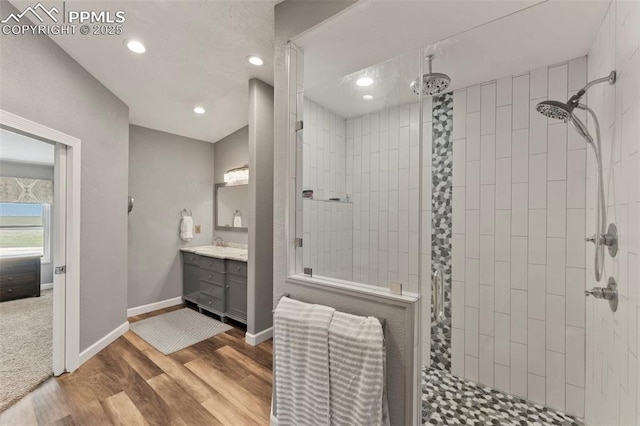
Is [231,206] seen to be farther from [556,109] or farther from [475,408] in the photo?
[556,109]

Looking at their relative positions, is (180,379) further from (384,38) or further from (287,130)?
(384,38)

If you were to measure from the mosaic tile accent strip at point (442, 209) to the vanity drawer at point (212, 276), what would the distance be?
246 cm

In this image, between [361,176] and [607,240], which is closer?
[607,240]

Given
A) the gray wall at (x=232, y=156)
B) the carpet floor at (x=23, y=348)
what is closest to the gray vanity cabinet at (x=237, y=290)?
the gray wall at (x=232, y=156)

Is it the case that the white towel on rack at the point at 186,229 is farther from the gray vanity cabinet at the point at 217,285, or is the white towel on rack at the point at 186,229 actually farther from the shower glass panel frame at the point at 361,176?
the shower glass panel frame at the point at 361,176

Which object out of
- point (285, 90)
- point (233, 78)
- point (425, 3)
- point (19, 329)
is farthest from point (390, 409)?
point (19, 329)

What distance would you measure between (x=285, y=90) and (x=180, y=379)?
7.84ft

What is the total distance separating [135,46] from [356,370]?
9.09 ft

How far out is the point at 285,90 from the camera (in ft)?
5.74

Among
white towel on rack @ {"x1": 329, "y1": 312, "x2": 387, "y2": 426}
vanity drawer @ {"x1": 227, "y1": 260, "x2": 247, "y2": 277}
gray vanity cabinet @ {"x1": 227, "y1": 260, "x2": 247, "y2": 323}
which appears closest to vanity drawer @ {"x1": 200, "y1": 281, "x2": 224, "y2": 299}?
gray vanity cabinet @ {"x1": 227, "y1": 260, "x2": 247, "y2": 323}

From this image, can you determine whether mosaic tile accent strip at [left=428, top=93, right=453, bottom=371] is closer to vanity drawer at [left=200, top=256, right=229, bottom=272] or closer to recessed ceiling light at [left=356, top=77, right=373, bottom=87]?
recessed ceiling light at [left=356, top=77, right=373, bottom=87]

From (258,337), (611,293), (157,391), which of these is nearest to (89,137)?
(157,391)

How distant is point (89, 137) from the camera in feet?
8.15

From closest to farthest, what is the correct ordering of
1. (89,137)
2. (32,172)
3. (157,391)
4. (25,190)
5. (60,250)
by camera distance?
(157,391) → (60,250) → (89,137) → (25,190) → (32,172)
